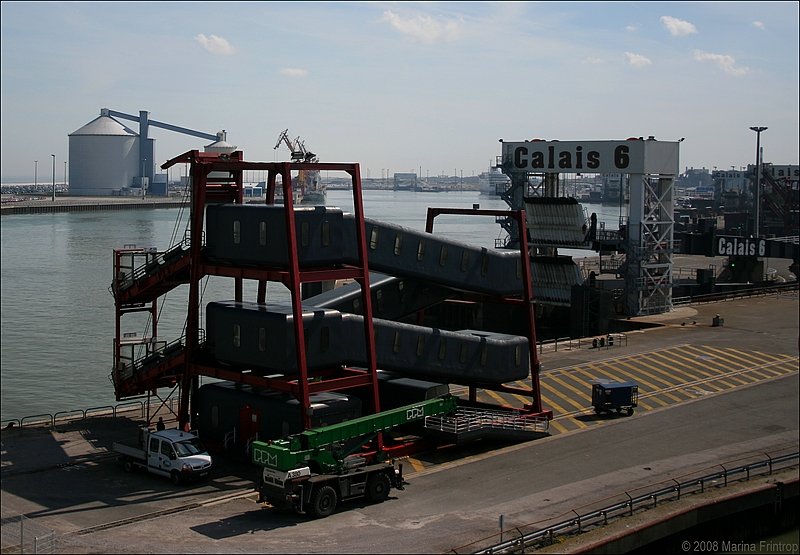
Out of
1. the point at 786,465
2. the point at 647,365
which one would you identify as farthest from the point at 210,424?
the point at 647,365

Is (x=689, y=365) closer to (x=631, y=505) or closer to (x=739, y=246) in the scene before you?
(x=631, y=505)

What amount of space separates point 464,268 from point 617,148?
104 ft

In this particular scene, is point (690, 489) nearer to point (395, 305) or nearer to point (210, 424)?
Answer: point (395, 305)

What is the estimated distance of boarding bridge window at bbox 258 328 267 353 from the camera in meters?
30.7

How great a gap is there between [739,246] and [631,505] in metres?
53.8

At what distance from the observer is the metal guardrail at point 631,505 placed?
76.1 feet

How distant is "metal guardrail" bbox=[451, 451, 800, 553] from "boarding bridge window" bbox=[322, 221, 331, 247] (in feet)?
36.0

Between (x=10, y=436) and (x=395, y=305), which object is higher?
(x=395, y=305)

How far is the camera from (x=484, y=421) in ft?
108

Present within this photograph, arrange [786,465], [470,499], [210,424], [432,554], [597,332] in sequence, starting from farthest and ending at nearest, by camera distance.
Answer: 1. [597,332]
2. [210,424]
3. [786,465]
4. [470,499]
5. [432,554]

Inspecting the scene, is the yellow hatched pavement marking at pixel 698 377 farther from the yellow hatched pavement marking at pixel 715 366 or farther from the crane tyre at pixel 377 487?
the crane tyre at pixel 377 487

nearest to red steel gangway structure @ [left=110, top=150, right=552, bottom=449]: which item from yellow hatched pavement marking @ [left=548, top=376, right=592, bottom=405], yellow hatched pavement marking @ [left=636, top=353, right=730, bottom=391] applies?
yellow hatched pavement marking @ [left=548, top=376, right=592, bottom=405]

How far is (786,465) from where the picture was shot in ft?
102

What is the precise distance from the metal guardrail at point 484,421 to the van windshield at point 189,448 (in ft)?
23.7
